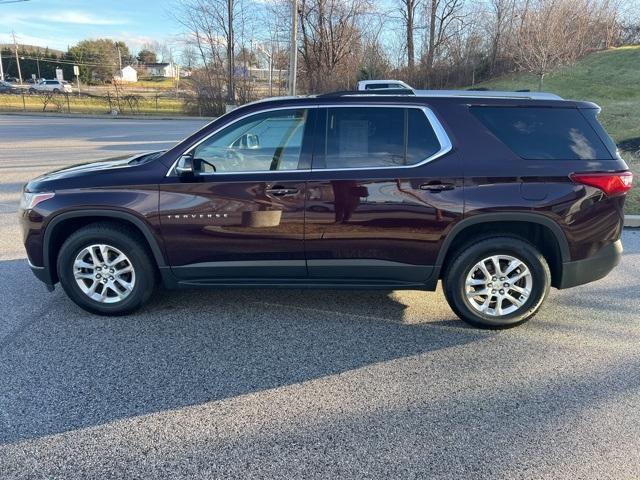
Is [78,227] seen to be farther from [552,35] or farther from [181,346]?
[552,35]

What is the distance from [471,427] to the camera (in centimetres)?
272

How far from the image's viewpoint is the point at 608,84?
85.4 ft

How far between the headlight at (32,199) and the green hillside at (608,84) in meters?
12.5

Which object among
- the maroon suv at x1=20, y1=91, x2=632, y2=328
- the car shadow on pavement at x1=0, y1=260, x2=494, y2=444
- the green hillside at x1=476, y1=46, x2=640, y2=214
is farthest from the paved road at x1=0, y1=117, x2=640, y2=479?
the green hillside at x1=476, y1=46, x2=640, y2=214

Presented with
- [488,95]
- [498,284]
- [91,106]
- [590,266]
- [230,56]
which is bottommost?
[498,284]

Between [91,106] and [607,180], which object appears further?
[91,106]

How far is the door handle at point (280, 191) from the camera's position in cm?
369

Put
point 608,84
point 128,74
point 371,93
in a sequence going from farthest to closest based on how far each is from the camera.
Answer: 1. point 128,74
2. point 608,84
3. point 371,93

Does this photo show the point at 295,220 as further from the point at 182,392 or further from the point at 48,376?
the point at 48,376

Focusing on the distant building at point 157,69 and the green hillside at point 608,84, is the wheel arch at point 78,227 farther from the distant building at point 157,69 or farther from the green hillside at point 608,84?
the distant building at point 157,69

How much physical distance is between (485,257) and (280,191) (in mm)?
1723

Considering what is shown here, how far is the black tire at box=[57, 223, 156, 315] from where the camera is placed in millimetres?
3891

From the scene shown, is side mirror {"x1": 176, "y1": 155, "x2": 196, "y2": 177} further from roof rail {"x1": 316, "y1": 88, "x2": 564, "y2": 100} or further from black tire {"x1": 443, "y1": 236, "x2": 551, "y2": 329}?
black tire {"x1": 443, "y1": 236, "x2": 551, "y2": 329}

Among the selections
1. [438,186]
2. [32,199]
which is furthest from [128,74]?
[438,186]
